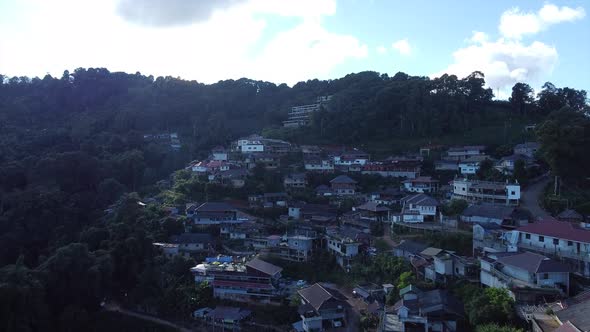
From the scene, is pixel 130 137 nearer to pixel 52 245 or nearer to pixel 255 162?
pixel 255 162

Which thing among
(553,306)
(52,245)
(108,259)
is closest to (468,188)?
(553,306)

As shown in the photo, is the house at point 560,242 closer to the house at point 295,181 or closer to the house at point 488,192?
the house at point 488,192

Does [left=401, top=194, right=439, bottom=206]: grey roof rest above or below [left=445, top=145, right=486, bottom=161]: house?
below

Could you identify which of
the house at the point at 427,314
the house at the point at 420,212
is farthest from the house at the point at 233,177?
the house at the point at 427,314

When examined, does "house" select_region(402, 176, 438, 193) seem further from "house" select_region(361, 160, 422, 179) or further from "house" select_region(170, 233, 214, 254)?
"house" select_region(170, 233, 214, 254)

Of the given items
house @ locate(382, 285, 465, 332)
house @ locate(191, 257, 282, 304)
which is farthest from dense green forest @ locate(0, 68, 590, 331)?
house @ locate(382, 285, 465, 332)

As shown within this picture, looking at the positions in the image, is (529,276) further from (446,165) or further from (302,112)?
(302,112)

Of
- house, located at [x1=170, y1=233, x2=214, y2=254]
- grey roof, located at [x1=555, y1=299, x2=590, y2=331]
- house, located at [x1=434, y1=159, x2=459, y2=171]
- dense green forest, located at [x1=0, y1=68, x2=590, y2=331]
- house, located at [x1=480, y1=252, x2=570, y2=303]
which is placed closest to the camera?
grey roof, located at [x1=555, y1=299, x2=590, y2=331]
